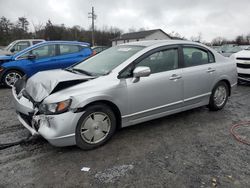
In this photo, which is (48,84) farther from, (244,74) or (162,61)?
(244,74)

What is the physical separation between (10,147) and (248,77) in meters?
7.48

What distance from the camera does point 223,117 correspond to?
4512 millimetres

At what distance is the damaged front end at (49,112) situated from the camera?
9.31ft

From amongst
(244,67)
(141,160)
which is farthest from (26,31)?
(141,160)

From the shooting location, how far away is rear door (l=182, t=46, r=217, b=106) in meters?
4.08

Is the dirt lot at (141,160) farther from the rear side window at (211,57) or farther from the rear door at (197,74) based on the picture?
the rear side window at (211,57)

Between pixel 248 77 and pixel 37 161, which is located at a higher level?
pixel 248 77

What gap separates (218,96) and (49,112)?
363 centimetres

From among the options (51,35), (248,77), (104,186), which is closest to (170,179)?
(104,186)

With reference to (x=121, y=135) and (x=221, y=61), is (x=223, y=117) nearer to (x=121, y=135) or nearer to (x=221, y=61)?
(x=221, y=61)

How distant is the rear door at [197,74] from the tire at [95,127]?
1.64m

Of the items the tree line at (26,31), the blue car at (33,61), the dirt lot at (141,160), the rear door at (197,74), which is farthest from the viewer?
the tree line at (26,31)

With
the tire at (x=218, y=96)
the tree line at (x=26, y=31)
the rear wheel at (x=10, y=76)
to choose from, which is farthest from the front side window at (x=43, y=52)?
the tree line at (x=26, y=31)

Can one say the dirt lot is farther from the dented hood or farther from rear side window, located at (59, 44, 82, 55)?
rear side window, located at (59, 44, 82, 55)
